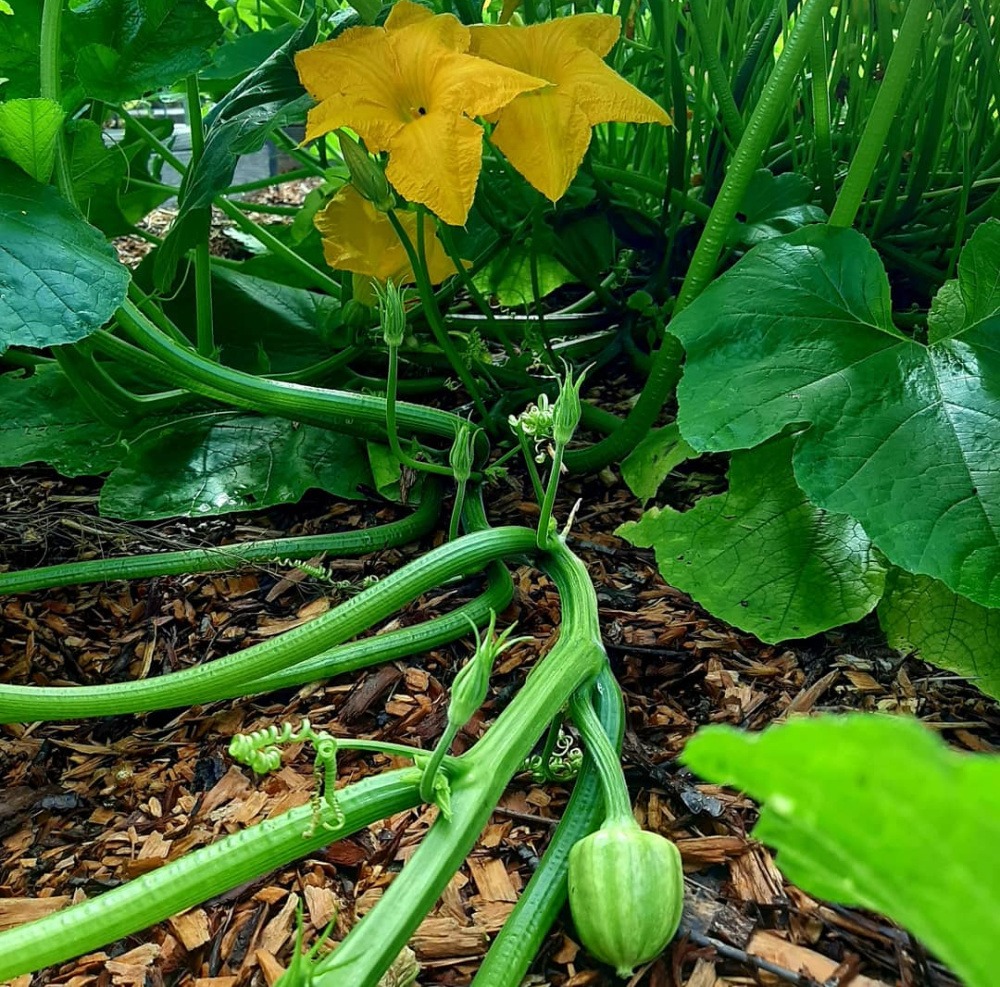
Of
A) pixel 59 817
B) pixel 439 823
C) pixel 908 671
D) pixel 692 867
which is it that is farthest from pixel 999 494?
pixel 59 817

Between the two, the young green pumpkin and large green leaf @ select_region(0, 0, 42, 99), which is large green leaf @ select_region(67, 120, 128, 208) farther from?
the young green pumpkin

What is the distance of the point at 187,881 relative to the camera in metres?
0.64

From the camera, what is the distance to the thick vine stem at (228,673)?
894mm

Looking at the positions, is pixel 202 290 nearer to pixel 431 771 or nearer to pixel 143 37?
pixel 143 37

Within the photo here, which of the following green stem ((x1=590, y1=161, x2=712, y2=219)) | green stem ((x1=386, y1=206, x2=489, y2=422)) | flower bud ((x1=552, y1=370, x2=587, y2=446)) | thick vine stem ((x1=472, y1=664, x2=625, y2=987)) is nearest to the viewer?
thick vine stem ((x1=472, y1=664, x2=625, y2=987))

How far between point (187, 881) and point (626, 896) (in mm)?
316

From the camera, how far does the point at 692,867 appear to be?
33.4 inches

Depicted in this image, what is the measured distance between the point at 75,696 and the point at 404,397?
95cm

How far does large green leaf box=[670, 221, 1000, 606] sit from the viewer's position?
960 millimetres

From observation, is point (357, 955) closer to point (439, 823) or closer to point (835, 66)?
point (439, 823)

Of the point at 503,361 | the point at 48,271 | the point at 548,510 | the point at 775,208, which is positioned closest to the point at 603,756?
the point at 548,510

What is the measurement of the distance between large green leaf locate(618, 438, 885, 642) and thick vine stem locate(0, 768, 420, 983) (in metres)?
0.56

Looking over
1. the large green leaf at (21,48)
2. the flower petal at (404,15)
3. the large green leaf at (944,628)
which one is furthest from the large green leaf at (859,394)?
the large green leaf at (21,48)

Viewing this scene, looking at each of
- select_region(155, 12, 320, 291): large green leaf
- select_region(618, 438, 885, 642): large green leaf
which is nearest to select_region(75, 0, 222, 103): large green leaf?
select_region(155, 12, 320, 291): large green leaf
